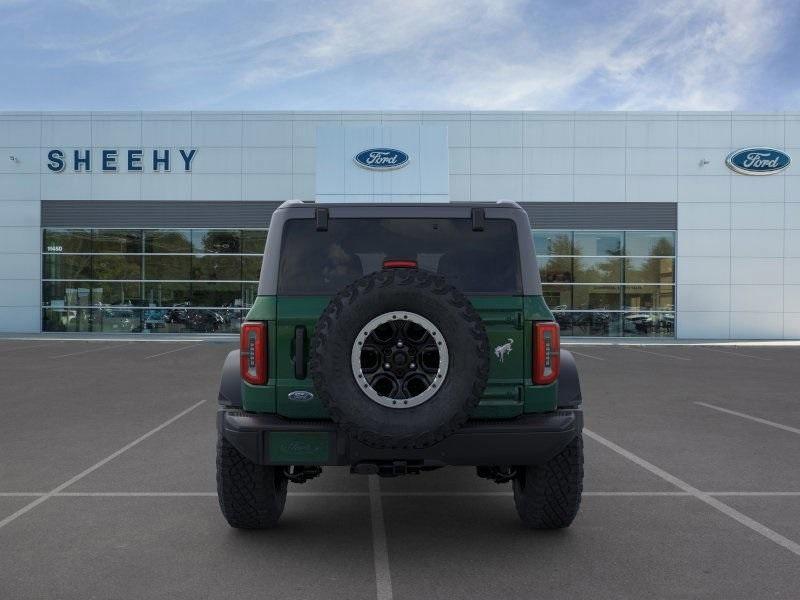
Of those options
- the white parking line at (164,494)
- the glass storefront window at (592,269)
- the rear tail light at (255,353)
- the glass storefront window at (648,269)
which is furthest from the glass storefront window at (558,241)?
the rear tail light at (255,353)

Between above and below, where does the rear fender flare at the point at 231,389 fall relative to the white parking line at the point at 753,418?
above

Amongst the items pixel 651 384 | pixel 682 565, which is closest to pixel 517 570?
pixel 682 565

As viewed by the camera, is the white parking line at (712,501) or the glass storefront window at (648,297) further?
the glass storefront window at (648,297)

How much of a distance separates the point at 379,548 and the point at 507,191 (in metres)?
25.5

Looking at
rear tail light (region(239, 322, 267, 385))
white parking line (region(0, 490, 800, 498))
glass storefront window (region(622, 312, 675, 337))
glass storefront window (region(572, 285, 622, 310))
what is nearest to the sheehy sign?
glass storefront window (region(572, 285, 622, 310))

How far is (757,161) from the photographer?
91.8 feet

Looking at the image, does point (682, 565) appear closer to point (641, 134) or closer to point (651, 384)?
point (651, 384)

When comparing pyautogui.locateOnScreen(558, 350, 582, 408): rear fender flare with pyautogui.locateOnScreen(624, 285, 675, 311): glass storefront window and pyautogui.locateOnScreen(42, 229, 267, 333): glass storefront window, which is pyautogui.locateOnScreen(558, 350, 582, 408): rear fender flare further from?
pyautogui.locateOnScreen(624, 285, 675, 311): glass storefront window

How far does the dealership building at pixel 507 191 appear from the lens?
28.1m

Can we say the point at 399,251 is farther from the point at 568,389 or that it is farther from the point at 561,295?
the point at 561,295

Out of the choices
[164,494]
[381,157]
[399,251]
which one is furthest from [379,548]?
[381,157]

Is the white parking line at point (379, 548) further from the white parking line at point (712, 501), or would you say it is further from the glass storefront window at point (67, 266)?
the glass storefront window at point (67, 266)

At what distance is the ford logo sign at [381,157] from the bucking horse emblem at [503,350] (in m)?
24.7

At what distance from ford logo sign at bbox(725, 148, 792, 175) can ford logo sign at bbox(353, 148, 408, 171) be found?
13.5 metres
